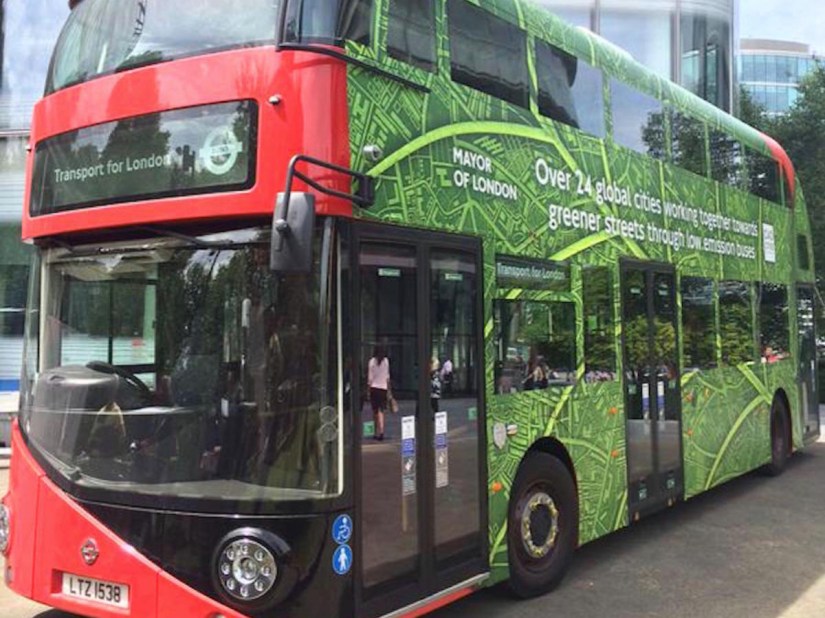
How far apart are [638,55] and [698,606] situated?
1818 cm

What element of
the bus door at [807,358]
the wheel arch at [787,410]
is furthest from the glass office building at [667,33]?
the wheel arch at [787,410]

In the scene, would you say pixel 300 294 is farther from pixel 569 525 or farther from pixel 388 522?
pixel 569 525

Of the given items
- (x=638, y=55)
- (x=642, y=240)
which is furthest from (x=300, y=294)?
(x=638, y=55)

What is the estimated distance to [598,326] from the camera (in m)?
6.19

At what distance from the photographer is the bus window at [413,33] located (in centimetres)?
445

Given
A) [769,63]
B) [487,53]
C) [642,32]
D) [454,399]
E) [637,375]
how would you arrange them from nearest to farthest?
1. [454,399]
2. [487,53]
3. [637,375]
4. [642,32]
5. [769,63]

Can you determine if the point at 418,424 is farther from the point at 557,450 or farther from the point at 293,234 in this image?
the point at 557,450

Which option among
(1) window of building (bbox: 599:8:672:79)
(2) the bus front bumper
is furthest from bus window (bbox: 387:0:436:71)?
(1) window of building (bbox: 599:8:672:79)

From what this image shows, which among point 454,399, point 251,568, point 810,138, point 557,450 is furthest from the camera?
point 810,138

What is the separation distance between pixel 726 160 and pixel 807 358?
414 cm

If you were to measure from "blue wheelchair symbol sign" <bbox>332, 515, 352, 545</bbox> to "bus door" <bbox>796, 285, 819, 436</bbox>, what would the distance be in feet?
29.6

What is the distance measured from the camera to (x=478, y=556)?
15.9 ft

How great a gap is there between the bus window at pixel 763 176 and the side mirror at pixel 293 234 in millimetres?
7413

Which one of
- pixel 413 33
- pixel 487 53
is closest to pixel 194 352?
pixel 413 33
